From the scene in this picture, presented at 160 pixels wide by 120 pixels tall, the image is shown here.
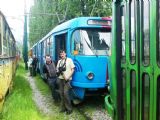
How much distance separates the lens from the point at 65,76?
36.3ft

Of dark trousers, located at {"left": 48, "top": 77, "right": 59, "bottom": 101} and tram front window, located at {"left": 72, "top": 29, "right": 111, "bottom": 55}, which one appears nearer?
tram front window, located at {"left": 72, "top": 29, "right": 111, "bottom": 55}

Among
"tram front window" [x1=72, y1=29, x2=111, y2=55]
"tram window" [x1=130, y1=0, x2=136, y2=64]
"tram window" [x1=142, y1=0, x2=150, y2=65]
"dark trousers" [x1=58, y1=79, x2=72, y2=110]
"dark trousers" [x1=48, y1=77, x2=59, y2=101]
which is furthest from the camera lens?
"dark trousers" [x1=48, y1=77, x2=59, y2=101]

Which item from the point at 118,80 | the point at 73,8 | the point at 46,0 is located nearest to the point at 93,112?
the point at 118,80

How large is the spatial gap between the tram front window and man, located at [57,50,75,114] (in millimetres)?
566

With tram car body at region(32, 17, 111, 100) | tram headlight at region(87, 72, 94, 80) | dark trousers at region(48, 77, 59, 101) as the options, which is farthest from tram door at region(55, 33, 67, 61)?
tram headlight at region(87, 72, 94, 80)

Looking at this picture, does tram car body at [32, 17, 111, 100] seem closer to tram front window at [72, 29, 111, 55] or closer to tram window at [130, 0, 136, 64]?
tram front window at [72, 29, 111, 55]

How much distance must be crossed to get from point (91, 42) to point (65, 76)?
1.21 m

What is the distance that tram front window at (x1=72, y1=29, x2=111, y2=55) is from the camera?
11344 mm

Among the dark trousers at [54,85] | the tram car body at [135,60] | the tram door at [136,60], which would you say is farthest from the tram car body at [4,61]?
the tram door at [136,60]

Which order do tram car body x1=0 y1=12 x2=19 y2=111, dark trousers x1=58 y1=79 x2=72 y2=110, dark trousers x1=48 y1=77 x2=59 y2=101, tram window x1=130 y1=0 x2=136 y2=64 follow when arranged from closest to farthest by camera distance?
tram window x1=130 y1=0 x2=136 y2=64, tram car body x1=0 y1=12 x2=19 y2=111, dark trousers x1=58 y1=79 x2=72 y2=110, dark trousers x1=48 y1=77 x2=59 y2=101

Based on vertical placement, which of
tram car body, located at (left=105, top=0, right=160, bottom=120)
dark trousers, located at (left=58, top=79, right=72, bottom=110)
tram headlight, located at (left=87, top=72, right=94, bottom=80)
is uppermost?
tram car body, located at (left=105, top=0, right=160, bottom=120)

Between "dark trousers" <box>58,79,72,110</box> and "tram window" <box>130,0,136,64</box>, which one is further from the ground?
"tram window" <box>130,0,136,64</box>

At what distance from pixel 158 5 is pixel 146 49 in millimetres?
640

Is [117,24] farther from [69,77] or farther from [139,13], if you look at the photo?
[69,77]
